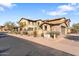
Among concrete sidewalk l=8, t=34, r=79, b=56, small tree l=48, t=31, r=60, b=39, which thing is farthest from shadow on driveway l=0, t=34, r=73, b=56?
small tree l=48, t=31, r=60, b=39

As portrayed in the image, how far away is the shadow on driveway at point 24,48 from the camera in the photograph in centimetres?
656

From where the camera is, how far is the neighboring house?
679 centimetres

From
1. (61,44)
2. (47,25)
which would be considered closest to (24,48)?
(47,25)

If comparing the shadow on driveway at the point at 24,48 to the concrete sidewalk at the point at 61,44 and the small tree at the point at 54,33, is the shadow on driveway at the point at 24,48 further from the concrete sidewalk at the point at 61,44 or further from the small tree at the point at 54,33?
the small tree at the point at 54,33

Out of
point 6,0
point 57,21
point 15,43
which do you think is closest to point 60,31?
point 57,21

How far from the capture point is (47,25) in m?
6.85

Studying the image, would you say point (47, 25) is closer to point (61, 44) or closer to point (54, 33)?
point (54, 33)

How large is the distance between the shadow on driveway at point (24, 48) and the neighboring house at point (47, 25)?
414mm

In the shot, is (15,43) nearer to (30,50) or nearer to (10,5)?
(30,50)

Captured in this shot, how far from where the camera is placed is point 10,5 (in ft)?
22.0

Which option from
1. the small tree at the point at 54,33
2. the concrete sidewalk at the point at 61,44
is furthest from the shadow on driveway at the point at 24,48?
the small tree at the point at 54,33

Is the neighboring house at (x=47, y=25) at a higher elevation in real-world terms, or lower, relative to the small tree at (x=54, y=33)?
higher

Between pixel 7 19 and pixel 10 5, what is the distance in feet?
1.36

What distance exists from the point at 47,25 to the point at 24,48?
0.95 m
